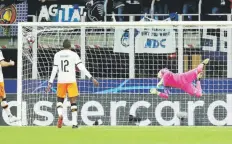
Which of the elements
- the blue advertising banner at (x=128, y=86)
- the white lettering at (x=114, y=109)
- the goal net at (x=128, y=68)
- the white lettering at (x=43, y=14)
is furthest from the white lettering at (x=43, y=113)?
the white lettering at (x=43, y=14)

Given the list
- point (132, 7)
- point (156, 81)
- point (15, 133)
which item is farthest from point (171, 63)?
point (15, 133)

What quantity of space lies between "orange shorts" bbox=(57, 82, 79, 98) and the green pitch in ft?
2.60

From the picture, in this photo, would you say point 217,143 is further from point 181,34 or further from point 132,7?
point 132,7

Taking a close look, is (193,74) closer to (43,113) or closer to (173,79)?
(173,79)

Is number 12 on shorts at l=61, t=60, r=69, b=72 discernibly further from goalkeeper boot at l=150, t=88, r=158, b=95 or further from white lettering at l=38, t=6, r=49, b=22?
white lettering at l=38, t=6, r=49, b=22

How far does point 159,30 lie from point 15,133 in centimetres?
600

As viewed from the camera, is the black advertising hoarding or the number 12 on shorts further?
the black advertising hoarding

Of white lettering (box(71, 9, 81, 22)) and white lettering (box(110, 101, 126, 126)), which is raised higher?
white lettering (box(71, 9, 81, 22))

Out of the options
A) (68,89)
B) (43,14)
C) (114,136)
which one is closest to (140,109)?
(68,89)

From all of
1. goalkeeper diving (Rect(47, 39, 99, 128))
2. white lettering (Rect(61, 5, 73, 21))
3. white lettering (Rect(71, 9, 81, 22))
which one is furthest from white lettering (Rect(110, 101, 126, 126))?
white lettering (Rect(61, 5, 73, 21))

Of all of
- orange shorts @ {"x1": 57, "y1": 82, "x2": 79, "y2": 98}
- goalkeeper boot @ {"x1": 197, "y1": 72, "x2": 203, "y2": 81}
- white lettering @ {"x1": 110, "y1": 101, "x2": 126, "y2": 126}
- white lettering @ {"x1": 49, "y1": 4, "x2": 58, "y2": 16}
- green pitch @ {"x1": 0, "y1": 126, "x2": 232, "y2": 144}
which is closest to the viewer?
green pitch @ {"x1": 0, "y1": 126, "x2": 232, "y2": 144}

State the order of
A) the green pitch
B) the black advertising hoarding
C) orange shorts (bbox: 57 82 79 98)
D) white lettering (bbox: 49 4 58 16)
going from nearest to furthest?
the green pitch
orange shorts (bbox: 57 82 79 98)
the black advertising hoarding
white lettering (bbox: 49 4 58 16)

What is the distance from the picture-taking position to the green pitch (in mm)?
11742

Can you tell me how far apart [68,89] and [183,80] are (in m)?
3.97
